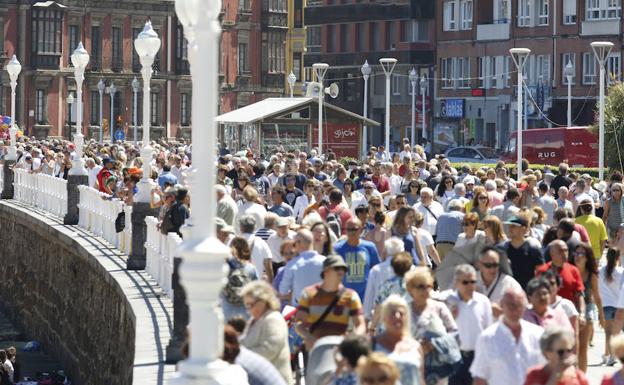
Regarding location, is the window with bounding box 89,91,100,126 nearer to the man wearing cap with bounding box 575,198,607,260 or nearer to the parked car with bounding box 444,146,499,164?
the parked car with bounding box 444,146,499,164

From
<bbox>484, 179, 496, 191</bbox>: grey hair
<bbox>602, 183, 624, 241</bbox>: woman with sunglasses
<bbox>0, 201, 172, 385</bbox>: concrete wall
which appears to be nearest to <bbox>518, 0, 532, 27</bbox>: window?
<bbox>0, 201, 172, 385</bbox>: concrete wall

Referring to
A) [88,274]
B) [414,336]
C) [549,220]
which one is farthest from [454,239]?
[88,274]

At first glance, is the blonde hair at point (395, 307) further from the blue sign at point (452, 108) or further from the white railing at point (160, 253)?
the blue sign at point (452, 108)

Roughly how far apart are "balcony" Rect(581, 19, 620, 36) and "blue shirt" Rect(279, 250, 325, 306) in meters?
66.6

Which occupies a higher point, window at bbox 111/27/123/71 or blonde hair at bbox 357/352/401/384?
window at bbox 111/27/123/71

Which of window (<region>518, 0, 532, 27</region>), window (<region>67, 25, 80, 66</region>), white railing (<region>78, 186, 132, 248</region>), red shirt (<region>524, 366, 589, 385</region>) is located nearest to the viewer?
red shirt (<region>524, 366, 589, 385</region>)

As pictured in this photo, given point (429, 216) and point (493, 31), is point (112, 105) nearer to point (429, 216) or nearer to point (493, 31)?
point (493, 31)

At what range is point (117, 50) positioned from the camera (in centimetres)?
10181

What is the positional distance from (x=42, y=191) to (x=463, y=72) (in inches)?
2034

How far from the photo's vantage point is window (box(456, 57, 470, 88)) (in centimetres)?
9206

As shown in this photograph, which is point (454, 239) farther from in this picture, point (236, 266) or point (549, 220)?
point (236, 266)

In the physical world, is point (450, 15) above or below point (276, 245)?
above

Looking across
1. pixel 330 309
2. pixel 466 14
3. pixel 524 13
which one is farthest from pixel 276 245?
pixel 466 14

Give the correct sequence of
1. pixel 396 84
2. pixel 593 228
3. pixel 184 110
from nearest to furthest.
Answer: pixel 593 228, pixel 396 84, pixel 184 110
